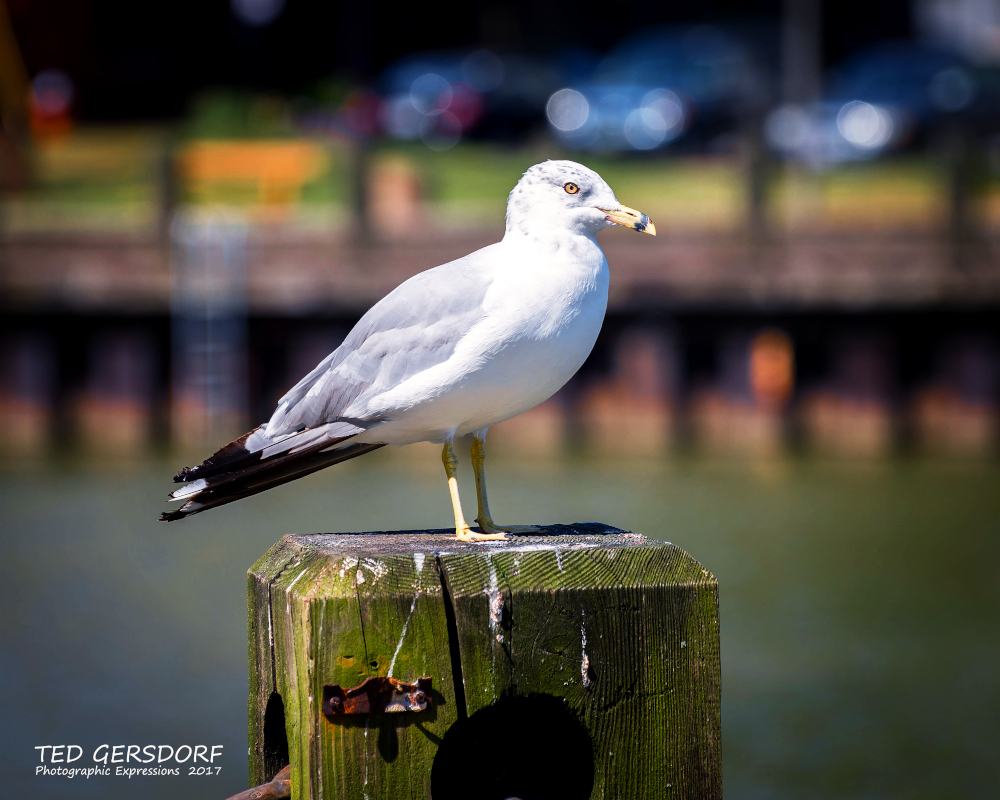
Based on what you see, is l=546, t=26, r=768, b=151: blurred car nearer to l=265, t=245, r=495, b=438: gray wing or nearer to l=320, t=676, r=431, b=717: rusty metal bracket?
l=265, t=245, r=495, b=438: gray wing

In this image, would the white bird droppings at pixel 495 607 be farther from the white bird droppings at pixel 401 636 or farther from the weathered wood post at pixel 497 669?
the white bird droppings at pixel 401 636

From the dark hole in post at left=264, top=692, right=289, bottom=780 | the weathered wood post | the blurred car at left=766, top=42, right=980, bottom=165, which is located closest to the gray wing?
the dark hole in post at left=264, top=692, right=289, bottom=780

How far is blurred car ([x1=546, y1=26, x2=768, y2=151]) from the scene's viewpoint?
18297mm

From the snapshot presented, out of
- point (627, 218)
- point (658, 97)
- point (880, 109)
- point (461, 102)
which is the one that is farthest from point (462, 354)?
point (461, 102)

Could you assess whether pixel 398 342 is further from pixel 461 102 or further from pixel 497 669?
pixel 461 102

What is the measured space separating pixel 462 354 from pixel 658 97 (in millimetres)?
16574

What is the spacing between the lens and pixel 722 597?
8992mm

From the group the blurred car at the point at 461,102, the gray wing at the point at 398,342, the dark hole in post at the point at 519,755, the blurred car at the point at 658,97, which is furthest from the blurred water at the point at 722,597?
the blurred car at the point at 461,102

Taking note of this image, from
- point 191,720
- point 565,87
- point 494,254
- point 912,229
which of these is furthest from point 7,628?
point 565,87

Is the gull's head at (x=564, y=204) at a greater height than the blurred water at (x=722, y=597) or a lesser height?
greater

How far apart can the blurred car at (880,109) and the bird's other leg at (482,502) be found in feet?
44.2

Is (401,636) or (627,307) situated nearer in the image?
(401,636)

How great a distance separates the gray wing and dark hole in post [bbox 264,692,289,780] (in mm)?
784

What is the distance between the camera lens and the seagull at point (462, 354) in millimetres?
2912
